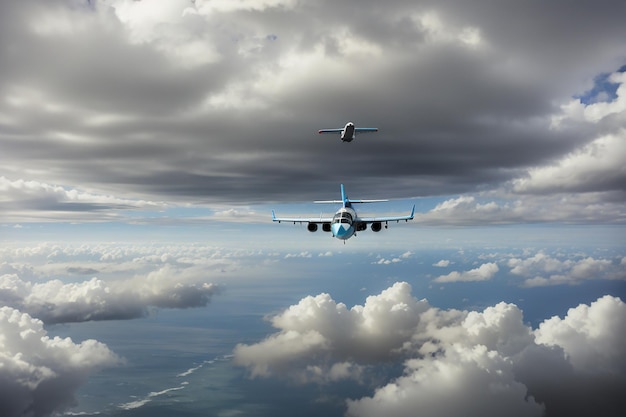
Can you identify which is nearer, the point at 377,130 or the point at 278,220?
the point at 377,130

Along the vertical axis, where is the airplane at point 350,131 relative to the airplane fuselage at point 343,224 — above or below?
above

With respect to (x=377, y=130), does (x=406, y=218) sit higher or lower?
lower

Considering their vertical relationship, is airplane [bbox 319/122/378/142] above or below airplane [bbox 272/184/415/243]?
above

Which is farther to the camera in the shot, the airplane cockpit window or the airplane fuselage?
the airplane cockpit window

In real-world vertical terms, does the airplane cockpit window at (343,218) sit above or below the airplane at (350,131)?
below

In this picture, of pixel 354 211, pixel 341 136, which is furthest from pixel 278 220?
pixel 341 136

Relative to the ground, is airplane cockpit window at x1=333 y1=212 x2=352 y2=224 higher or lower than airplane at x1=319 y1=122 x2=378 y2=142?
lower

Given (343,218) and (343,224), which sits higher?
(343,218)

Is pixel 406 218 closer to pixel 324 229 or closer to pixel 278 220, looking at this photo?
pixel 324 229

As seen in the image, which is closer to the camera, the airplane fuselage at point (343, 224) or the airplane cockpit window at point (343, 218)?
the airplane fuselage at point (343, 224)

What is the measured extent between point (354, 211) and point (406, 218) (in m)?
9.70

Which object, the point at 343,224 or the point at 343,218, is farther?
the point at 343,218

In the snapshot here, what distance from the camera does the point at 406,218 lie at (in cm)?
7244

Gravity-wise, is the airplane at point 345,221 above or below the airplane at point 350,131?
below
